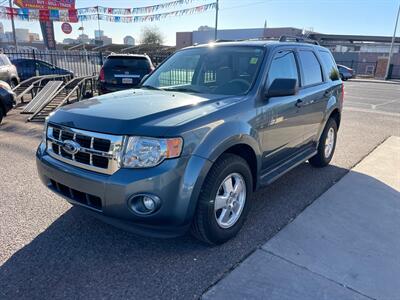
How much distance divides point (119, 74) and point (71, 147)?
7230 mm

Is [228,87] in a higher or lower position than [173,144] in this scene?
higher

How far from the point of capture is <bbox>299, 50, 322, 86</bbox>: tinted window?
4293 millimetres

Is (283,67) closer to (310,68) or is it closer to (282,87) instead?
(282,87)

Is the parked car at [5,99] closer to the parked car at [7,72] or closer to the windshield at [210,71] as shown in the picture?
the parked car at [7,72]

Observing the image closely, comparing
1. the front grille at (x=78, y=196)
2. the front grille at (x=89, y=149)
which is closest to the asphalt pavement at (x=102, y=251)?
the front grille at (x=78, y=196)

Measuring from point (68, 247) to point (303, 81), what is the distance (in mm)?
3330

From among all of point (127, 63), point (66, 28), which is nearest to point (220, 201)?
point (127, 63)

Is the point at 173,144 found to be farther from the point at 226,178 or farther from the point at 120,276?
the point at 120,276

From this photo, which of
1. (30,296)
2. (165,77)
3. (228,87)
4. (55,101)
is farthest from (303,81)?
(55,101)

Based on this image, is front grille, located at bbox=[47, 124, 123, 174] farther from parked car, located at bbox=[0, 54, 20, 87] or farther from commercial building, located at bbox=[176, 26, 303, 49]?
commercial building, located at bbox=[176, 26, 303, 49]

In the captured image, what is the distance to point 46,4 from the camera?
3042 centimetres

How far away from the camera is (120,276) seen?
257 centimetres

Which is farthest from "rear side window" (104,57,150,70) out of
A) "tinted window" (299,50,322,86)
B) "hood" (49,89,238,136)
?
"hood" (49,89,238,136)

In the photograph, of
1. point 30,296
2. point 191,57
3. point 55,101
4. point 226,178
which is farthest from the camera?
point 55,101
